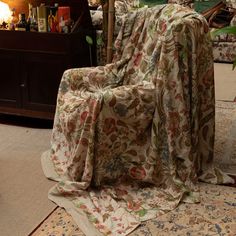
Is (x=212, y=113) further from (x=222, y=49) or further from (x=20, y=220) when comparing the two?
(x=222, y=49)

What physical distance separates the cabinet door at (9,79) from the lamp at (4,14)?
25 centimetres

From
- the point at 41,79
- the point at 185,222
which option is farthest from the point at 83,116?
the point at 41,79

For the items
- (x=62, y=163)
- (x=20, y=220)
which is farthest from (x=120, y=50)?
(x=20, y=220)

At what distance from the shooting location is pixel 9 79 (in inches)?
124

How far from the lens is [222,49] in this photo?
5133 mm

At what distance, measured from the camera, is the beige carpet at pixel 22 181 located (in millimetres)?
1948

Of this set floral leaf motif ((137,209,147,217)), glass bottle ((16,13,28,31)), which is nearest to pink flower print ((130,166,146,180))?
floral leaf motif ((137,209,147,217))

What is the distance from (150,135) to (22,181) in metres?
0.82

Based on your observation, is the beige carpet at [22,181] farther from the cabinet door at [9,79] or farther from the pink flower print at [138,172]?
the pink flower print at [138,172]

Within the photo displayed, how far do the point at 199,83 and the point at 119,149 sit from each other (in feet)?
1.95

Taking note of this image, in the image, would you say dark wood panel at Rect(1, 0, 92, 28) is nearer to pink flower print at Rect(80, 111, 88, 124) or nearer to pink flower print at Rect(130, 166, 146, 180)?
pink flower print at Rect(80, 111, 88, 124)

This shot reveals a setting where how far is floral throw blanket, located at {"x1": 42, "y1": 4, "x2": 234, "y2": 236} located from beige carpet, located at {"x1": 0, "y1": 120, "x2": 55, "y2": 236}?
104 mm

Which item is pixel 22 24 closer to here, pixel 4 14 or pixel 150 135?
pixel 4 14

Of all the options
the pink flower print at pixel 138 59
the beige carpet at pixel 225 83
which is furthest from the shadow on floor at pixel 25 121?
the beige carpet at pixel 225 83
